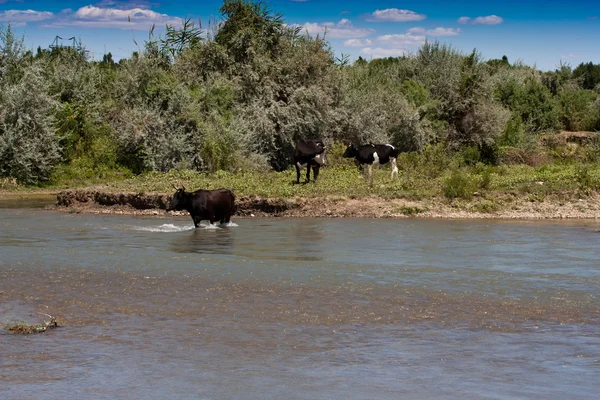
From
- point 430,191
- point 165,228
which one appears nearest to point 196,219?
point 165,228

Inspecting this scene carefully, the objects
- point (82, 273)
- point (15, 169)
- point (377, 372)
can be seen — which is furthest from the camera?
point (15, 169)

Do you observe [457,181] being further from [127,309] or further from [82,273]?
[127,309]

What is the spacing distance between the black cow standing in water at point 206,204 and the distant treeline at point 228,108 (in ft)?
A: 29.3

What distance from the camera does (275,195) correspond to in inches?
889

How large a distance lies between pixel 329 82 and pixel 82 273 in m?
20.8

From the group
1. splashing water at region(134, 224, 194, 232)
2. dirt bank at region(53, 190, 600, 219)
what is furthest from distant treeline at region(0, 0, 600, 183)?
splashing water at region(134, 224, 194, 232)

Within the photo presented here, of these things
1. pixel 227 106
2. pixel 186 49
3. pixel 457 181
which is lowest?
pixel 457 181

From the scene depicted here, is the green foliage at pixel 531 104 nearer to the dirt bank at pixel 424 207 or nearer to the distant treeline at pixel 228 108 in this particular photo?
the distant treeline at pixel 228 108

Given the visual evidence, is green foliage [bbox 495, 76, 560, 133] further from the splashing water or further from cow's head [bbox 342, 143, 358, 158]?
the splashing water

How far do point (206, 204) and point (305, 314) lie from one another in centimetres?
917

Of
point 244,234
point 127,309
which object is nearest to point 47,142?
point 244,234

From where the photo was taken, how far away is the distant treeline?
30797 millimetres

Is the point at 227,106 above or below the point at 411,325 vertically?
above

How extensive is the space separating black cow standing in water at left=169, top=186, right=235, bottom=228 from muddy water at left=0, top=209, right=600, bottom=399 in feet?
3.63
